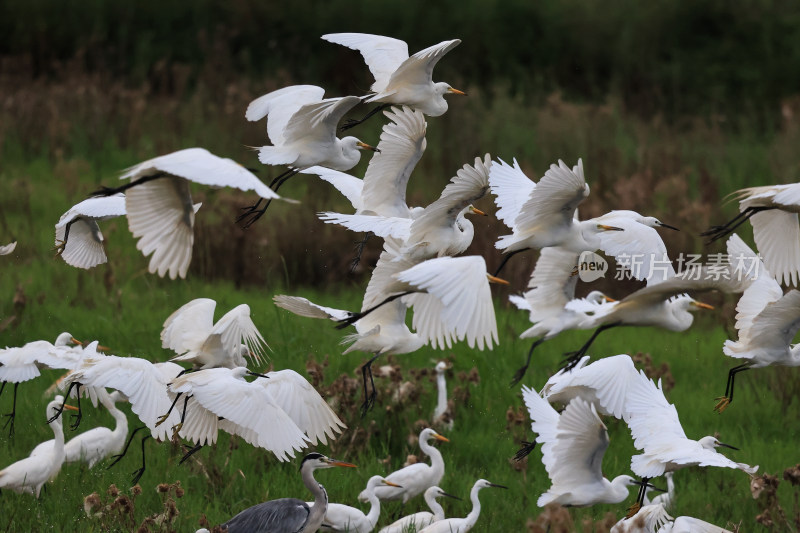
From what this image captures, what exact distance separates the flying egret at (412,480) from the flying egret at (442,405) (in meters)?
0.80

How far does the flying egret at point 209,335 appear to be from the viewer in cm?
694

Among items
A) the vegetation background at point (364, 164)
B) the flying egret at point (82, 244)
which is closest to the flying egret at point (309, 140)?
the vegetation background at point (364, 164)

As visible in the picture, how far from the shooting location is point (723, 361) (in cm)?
1002

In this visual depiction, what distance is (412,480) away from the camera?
7402mm

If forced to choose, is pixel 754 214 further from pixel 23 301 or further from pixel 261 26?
pixel 261 26

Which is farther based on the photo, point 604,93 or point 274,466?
point 604,93

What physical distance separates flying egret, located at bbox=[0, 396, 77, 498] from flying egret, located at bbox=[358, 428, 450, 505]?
1716mm

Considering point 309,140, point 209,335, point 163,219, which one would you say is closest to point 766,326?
point 309,140

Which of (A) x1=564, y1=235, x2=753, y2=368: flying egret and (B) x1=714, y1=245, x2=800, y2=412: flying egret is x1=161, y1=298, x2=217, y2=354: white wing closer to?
(A) x1=564, y1=235, x2=753, y2=368: flying egret

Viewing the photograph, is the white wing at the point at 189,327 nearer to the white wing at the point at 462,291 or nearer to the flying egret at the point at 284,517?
the flying egret at the point at 284,517

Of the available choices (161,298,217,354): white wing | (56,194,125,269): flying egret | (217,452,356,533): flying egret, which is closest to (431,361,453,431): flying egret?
(161,298,217,354): white wing

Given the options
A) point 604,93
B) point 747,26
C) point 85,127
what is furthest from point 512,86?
point 85,127

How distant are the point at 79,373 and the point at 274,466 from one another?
1.74m

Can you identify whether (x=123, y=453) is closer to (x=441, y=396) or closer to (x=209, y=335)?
(x=209, y=335)
